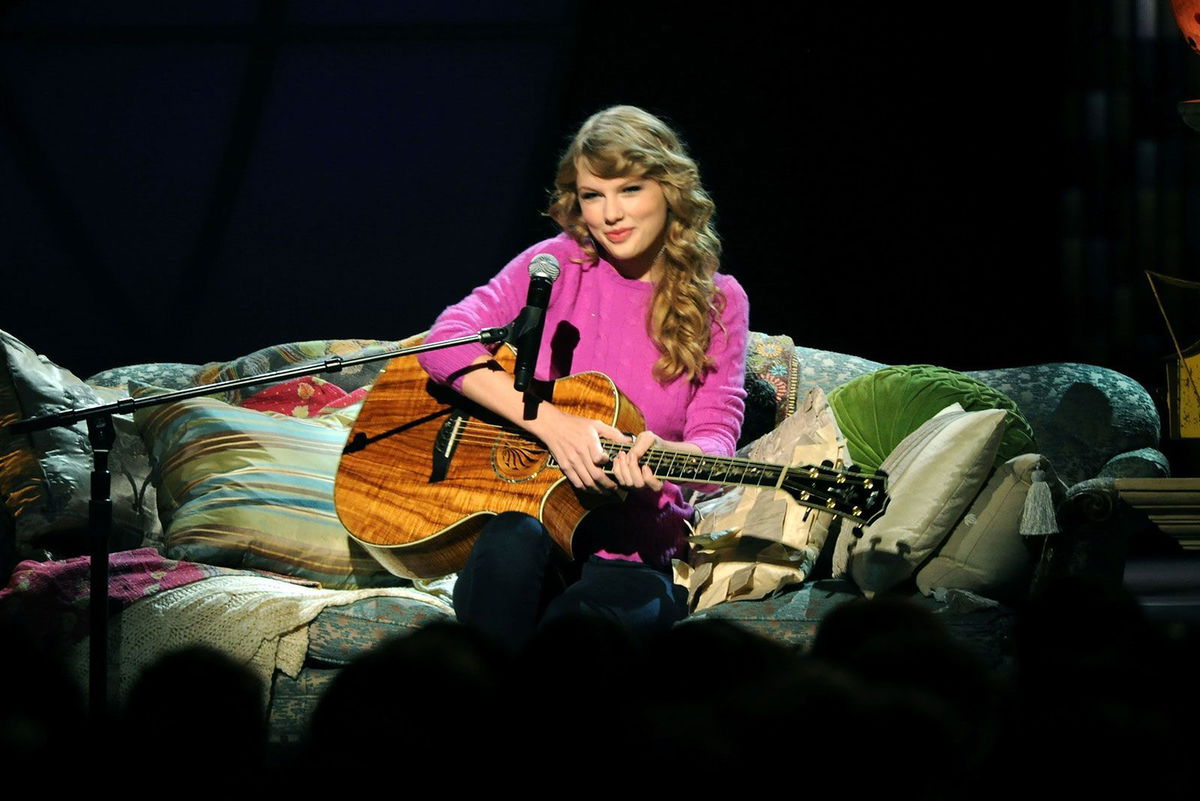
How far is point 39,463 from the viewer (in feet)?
9.30

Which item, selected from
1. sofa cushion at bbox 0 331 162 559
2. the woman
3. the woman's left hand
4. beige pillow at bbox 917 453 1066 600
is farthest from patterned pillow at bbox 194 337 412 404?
beige pillow at bbox 917 453 1066 600

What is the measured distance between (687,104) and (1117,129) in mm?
1614

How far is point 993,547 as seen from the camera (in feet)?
8.27

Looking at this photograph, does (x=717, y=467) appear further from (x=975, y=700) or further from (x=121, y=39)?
(x=121, y=39)

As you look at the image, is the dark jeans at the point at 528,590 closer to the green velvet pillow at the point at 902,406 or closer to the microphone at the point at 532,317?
the microphone at the point at 532,317

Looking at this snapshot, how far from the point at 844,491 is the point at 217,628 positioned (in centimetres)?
133

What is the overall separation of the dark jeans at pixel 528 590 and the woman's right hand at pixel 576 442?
13cm

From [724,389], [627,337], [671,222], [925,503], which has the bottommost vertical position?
[925,503]

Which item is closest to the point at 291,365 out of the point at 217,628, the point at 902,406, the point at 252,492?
the point at 252,492

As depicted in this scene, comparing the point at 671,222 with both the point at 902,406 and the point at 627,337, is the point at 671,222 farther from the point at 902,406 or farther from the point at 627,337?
the point at 902,406

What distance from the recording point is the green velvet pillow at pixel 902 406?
10.0 ft

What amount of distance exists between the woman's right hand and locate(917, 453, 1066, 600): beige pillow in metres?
0.80

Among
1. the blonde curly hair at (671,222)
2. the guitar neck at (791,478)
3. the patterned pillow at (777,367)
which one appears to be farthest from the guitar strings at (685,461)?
the patterned pillow at (777,367)

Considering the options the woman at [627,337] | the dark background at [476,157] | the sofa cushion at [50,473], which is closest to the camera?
the woman at [627,337]
